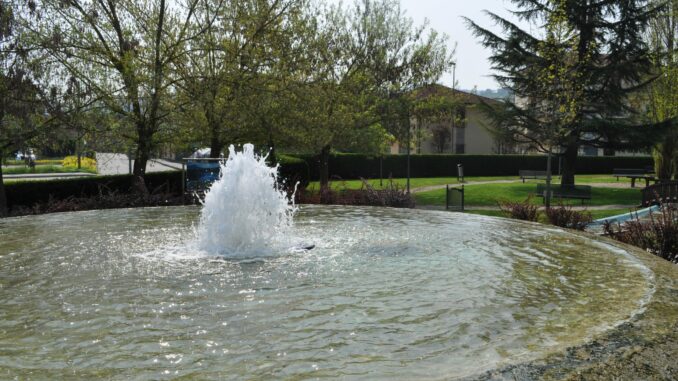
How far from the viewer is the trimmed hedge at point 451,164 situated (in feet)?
130

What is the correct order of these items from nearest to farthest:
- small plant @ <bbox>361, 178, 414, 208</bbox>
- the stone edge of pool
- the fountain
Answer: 1. the stone edge of pool
2. the fountain
3. small plant @ <bbox>361, 178, 414, 208</bbox>

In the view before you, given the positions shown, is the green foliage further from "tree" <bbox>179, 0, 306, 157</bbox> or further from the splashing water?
the splashing water

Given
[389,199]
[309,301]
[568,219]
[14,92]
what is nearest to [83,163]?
[14,92]

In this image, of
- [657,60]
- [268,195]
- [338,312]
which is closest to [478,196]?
[657,60]

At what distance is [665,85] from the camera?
2864cm

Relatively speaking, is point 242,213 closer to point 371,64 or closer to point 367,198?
point 367,198

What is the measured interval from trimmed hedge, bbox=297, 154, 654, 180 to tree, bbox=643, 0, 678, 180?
1326 centimetres

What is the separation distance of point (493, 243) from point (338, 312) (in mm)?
4567

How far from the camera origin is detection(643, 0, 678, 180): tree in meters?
27.5

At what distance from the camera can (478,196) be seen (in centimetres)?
2461

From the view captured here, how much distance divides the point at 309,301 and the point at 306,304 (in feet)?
0.32

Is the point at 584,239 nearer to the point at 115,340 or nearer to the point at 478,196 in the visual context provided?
the point at 115,340


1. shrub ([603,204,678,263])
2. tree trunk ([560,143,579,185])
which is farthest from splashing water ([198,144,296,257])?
tree trunk ([560,143,579,185])

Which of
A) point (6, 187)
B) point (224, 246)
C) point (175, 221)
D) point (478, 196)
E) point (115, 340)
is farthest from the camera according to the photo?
point (478, 196)
